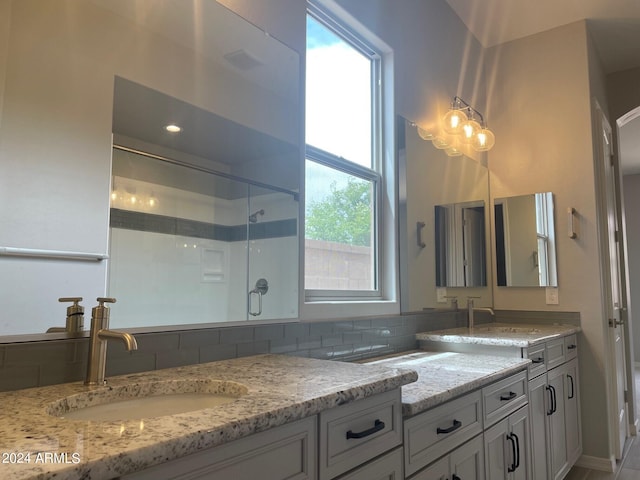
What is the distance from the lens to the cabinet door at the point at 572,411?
109 inches

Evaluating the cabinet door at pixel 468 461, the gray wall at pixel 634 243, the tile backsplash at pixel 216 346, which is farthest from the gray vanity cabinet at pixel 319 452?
the gray wall at pixel 634 243

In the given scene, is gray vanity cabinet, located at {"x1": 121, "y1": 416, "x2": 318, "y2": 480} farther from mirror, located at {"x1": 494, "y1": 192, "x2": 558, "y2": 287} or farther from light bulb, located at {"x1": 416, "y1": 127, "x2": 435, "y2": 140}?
mirror, located at {"x1": 494, "y1": 192, "x2": 558, "y2": 287}

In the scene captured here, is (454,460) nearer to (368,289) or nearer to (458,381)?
(458,381)

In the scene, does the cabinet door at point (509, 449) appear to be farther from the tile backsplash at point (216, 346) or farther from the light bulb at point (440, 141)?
the light bulb at point (440, 141)

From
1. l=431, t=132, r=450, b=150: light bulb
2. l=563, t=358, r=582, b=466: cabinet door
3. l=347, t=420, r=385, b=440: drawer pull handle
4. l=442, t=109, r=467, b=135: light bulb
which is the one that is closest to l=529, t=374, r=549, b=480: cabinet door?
l=563, t=358, r=582, b=466: cabinet door

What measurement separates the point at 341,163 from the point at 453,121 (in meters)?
1.10

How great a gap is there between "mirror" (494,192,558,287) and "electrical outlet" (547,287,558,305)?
0.04 metres

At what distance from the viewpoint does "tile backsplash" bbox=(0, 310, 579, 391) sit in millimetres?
1060

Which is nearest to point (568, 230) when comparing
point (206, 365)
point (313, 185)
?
point (313, 185)

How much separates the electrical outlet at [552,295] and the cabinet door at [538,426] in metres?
0.96

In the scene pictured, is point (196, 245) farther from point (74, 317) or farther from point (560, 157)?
point (560, 157)

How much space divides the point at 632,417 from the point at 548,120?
7.76 feet

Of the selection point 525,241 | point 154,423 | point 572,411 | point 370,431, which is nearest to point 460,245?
point 525,241

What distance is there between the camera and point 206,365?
139cm
